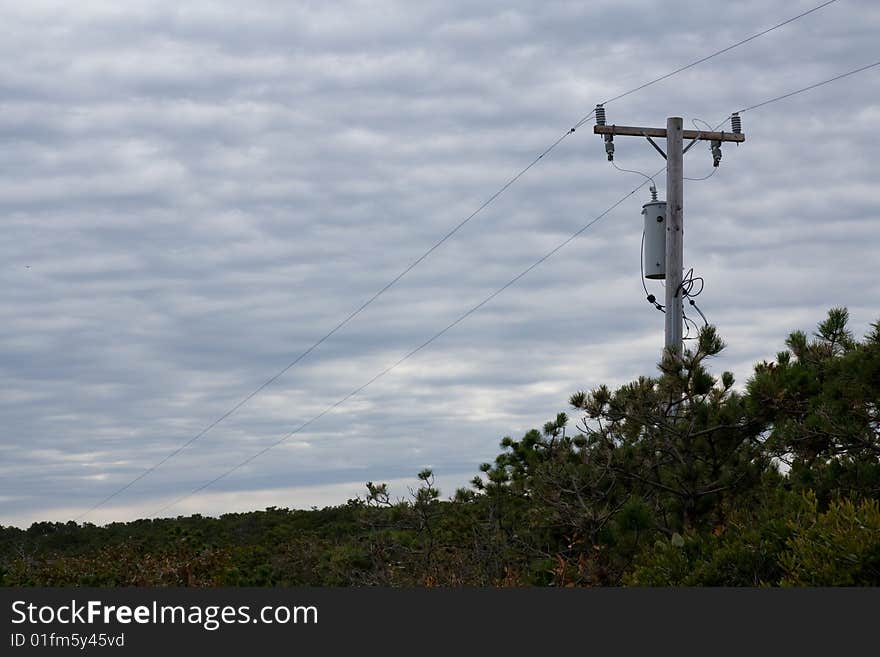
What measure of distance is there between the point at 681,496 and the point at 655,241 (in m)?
5.94

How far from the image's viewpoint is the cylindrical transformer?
16.8 metres

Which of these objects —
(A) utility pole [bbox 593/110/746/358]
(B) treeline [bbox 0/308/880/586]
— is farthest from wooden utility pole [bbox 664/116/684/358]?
(B) treeline [bbox 0/308/880/586]

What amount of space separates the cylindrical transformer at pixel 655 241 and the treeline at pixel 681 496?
3.88 metres

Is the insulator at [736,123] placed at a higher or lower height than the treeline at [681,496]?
higher

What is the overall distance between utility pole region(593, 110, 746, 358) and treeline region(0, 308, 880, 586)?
11.0ft

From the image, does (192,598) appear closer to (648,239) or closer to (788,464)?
(788,464)

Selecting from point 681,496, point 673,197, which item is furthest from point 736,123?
point 681,496

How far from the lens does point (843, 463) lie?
10.3 metres

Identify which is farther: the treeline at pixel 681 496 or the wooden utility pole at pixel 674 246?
the wooden utility pole at pixel 674 246

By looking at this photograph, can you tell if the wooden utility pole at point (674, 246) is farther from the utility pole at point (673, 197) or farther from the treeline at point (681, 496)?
the treeline at point (681, 496)

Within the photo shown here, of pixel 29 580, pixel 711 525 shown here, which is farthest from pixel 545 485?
pixel 29 580

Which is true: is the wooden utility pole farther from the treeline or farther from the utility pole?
the treeline

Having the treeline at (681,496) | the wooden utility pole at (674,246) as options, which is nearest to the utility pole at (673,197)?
the wooden utility pole at (674,246)

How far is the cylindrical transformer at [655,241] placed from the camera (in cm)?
1681
